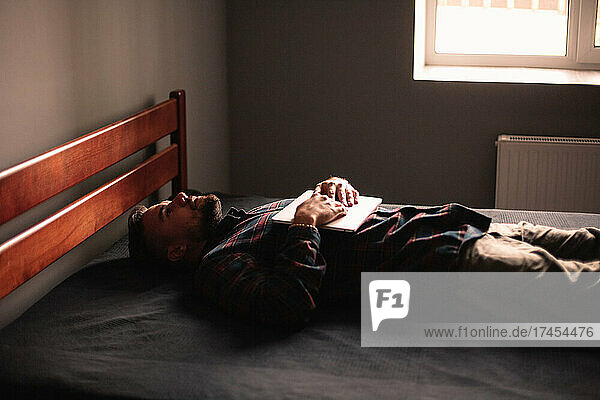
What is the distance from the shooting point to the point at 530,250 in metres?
1.65

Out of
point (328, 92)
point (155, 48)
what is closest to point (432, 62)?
point (328, 92)

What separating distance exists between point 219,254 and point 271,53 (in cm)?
158

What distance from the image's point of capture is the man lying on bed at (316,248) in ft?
5.30

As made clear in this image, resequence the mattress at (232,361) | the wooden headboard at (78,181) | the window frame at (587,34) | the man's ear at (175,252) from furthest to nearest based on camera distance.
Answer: the window frame at (587,34), the man's ear at (175,252), the wooden headboard at (78,181), the mattress at (232,361)

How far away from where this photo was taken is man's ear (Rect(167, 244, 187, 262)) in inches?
75.5

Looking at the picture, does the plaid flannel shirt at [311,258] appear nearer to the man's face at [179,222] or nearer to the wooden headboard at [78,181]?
the man's face at [179,222]

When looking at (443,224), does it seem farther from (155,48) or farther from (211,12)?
(211,12)

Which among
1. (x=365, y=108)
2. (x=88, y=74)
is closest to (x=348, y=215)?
(x=88, y=74)

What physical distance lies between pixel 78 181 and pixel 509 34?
2.09m

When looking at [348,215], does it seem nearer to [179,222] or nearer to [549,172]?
[179,222]

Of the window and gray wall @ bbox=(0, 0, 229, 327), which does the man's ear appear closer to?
gray wall @ bbox=(0, 0, 229, 327)

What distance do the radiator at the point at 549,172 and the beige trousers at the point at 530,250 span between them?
1135 millimetres

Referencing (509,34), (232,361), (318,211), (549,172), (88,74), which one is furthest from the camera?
(509,34)

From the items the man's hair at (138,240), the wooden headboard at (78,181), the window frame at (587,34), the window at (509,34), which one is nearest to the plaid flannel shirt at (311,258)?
the man's hair at (138,240)
